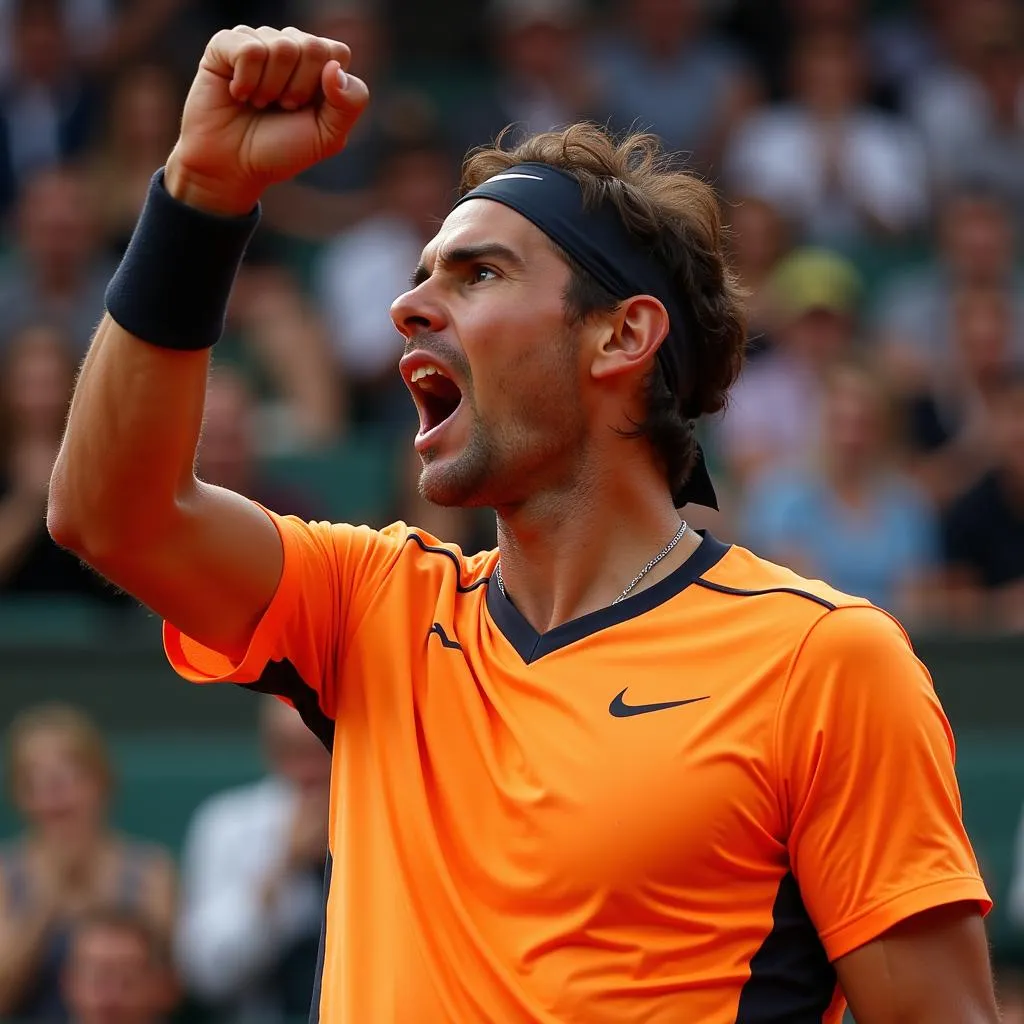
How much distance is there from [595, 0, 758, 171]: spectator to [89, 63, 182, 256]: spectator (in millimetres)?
2343

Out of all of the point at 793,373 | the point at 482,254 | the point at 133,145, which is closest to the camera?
the point at 482,254

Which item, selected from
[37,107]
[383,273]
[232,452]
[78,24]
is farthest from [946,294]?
[78,24]

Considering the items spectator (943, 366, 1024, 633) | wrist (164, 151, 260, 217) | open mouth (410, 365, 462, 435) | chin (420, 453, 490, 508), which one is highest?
wrist (164, 151, 260, 217)

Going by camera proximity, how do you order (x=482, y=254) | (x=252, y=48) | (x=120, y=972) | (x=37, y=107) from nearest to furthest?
(x=252, y=48) → (x=482, y=254) → (x=120, y=972) → (x=37, y=107)

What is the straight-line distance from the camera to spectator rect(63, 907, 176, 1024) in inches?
223

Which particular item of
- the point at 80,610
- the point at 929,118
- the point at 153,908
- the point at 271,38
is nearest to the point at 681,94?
the point at 929,118

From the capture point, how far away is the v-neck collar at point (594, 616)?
290 cm

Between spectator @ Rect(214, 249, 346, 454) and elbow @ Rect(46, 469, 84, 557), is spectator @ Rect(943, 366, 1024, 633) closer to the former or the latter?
spectator @ Rect(214, 249, 346, 454)

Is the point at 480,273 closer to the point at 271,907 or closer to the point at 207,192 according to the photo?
the point at 207,192

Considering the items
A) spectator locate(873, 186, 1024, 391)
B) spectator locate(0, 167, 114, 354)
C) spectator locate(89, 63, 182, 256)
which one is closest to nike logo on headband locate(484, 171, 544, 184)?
spectator locate(0, 167, 114, 354)

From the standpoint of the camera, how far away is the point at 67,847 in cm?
641

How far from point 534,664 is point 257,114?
0.88 meters

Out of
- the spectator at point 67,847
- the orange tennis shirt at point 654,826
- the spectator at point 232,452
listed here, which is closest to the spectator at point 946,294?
the spectator at point 232,452

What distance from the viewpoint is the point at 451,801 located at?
2.79 m
